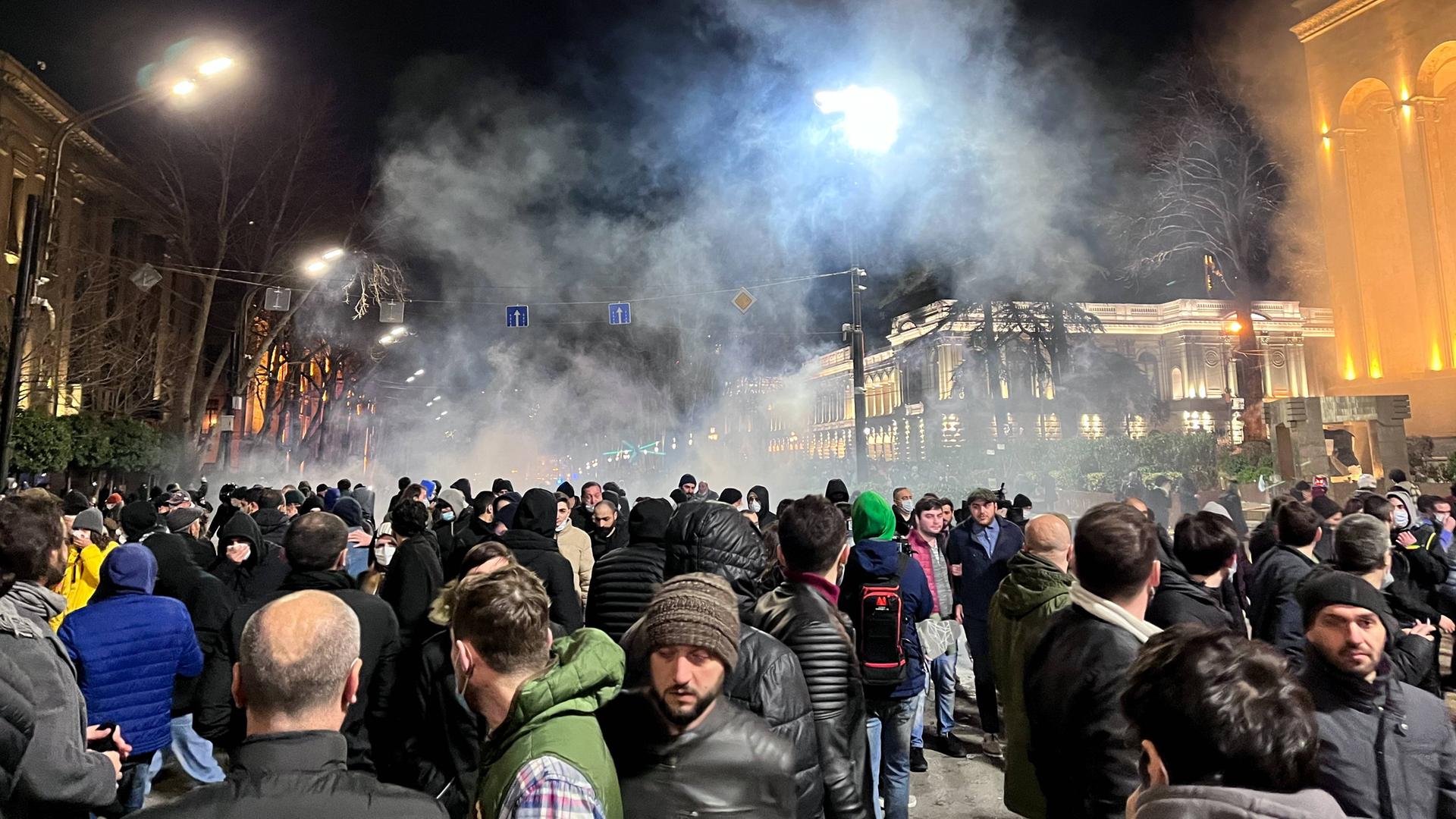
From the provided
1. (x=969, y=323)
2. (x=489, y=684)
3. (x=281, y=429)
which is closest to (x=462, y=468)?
(x=281, y=429)

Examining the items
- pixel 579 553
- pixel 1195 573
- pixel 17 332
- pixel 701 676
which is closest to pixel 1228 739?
pixel 701 676

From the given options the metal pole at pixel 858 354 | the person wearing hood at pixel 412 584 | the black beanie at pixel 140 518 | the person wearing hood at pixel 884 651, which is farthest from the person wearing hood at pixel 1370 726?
the metal pole at pixel 858 354

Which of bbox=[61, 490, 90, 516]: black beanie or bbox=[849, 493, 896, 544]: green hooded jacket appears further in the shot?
bbox=[61, 490, 90, 516]: black beanie

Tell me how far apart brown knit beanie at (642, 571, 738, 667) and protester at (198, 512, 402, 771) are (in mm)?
1465

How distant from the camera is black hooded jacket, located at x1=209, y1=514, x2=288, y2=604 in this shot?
495 centimetres

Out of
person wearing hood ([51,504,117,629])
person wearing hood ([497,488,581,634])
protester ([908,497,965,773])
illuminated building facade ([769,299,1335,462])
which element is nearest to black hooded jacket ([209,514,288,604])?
person wearing hood ([51,504,117,629])

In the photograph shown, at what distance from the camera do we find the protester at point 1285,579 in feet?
12.8

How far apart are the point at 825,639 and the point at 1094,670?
2.94ft

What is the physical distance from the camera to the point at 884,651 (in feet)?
12.9

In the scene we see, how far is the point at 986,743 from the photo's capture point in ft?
18.7

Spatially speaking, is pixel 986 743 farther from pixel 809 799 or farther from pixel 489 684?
pixel 489 684

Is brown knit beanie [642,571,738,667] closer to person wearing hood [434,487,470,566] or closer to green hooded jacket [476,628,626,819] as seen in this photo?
green hooded jacket [476,628,626,819]

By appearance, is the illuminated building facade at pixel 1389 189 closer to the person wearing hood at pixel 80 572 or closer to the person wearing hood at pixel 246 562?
the person wearing hood at pixel 246 562

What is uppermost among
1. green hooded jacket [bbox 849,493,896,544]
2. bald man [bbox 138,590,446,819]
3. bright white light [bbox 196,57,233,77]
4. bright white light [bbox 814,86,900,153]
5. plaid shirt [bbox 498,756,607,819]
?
bright white light [bbox 814,86,900,153]
